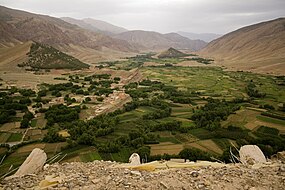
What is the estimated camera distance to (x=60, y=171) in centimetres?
845

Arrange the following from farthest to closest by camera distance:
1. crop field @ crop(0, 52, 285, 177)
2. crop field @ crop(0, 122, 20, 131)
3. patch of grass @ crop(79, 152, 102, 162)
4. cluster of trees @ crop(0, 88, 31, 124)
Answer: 1. cluster of trees @ crop(0, 88, 31, 124)
2. crop field @ crop(0, 122, 20, 131)
3. crop field @ crop(0, 52, 285, 177)
4. patch of grass @ crop(79, 152, 102, 162)

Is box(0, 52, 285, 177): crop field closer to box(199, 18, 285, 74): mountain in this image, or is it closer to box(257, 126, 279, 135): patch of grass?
box(257, 126, 279, 135): patch of grass

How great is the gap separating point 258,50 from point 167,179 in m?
115

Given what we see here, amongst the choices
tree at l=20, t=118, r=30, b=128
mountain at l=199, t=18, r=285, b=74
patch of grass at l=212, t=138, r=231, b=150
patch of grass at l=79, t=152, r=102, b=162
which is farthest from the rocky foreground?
mountain at l=199, t=18, r=285, b=74

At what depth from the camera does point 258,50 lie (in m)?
109

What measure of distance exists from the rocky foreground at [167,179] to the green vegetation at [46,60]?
71342 mm

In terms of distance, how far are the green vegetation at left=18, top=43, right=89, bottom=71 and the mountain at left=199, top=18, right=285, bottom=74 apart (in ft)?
191

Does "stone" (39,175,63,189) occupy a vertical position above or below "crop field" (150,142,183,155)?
above

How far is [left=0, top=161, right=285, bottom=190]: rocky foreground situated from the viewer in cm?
665

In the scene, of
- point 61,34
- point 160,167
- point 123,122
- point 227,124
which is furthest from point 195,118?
point 61,34

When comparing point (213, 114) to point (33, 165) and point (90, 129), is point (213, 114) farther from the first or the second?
point (33, 165)

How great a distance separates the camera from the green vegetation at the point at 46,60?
75.1 metres

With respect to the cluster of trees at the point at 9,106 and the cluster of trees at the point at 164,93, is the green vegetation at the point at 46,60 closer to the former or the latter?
the cluster of trees at the point at 164,93

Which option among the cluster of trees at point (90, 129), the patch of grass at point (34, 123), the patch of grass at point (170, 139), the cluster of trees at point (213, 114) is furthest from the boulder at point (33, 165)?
the patch of grass at point (34, 123)
